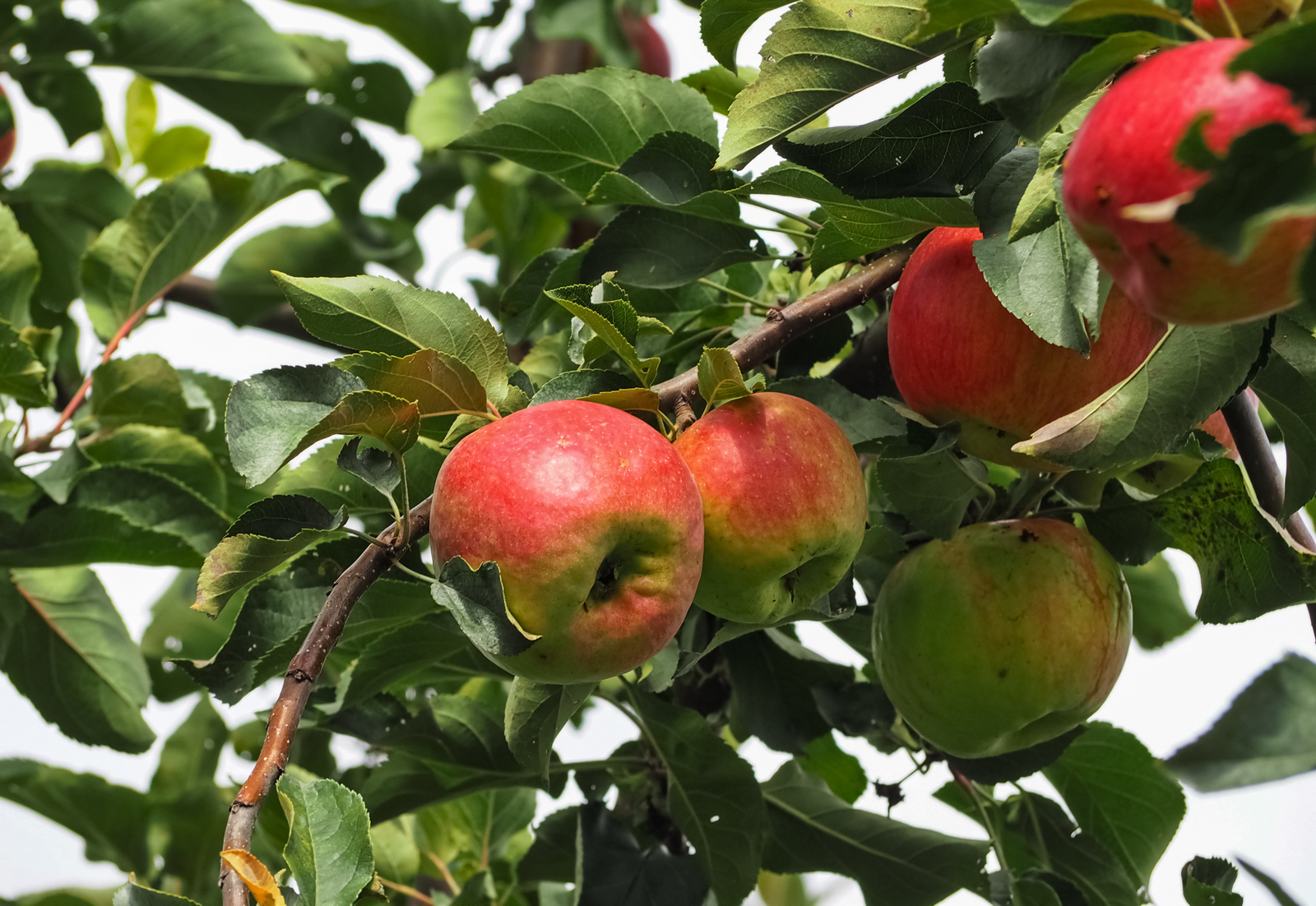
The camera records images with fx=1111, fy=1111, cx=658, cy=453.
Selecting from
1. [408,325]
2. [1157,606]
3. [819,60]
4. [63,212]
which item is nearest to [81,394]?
[63,212]

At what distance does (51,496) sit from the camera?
105 cm

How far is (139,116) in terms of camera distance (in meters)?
1.76

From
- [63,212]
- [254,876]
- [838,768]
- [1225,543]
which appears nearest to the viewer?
[254,876]

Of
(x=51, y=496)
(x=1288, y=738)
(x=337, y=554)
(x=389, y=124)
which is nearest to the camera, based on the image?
(x=1288, y=738)

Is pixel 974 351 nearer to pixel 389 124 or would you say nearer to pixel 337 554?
pixel 337 554

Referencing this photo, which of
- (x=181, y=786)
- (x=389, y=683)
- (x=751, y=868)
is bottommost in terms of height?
(x=181, y=786)

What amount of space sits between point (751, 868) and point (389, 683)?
0.32 m

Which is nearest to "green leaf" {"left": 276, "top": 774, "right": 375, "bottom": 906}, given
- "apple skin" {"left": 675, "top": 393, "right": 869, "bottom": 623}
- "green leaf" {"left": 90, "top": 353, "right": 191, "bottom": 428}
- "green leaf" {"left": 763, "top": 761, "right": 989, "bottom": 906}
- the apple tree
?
the apple tree

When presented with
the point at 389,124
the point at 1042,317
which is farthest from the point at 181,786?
the point at 1042,317

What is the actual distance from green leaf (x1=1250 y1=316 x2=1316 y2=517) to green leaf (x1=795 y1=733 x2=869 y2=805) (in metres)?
0.59

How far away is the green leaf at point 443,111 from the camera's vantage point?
64.8 inches

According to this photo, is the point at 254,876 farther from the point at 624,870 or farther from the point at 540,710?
the point at 624,870


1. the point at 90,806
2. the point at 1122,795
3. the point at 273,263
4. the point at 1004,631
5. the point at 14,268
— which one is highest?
the point at 14,268

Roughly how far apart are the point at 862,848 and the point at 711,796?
14cm
